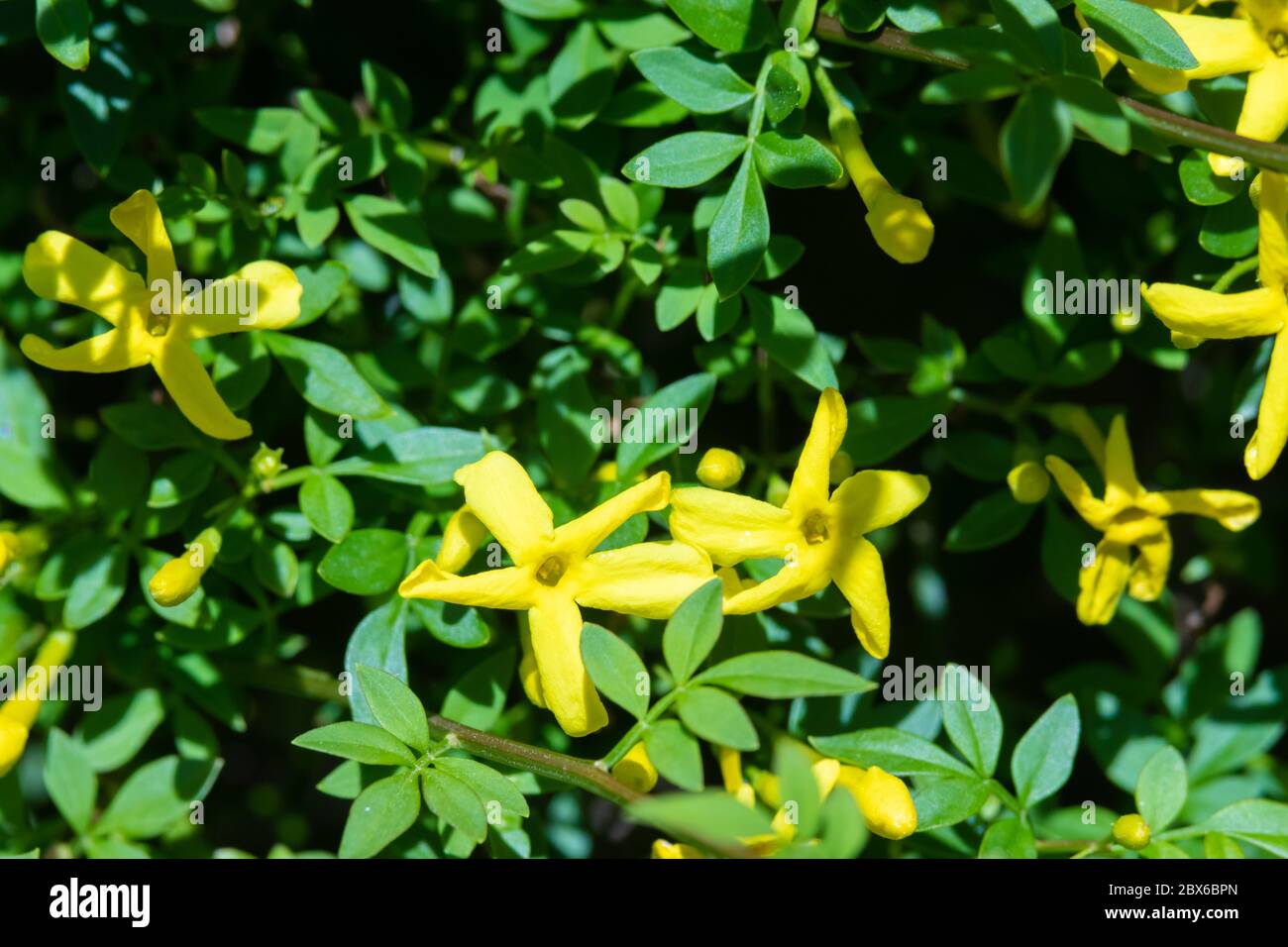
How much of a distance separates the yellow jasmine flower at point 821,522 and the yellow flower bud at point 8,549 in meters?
0.97

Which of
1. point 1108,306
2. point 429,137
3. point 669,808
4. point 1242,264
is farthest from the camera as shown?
point 429,137

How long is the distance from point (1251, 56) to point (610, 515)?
41.9 inches

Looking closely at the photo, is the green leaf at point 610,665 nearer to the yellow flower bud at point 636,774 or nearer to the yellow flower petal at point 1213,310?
the yellow flower bud at point 636,774

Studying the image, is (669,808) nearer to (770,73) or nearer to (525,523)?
(525,523)

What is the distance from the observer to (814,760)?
171 cm

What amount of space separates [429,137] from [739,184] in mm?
767

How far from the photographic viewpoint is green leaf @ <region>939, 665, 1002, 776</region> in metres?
1.70

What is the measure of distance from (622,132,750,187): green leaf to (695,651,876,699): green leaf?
0.63 m

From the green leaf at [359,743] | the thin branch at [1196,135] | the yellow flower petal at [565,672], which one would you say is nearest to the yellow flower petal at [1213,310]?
the thin branch at [1196,135]

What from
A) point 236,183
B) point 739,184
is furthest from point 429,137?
point 739,184

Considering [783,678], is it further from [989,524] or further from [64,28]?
[64,28]

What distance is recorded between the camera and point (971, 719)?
173cm

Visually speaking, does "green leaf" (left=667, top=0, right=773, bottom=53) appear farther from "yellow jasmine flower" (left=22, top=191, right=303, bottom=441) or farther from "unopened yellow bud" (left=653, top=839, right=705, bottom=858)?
"unopened yellow bud" (left=653, top=839, right=705, bottom=858)

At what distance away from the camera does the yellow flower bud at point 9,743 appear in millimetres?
1643
